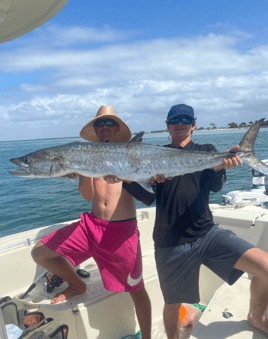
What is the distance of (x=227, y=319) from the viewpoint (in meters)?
2.42

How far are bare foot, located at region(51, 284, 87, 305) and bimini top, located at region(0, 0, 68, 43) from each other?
236cm

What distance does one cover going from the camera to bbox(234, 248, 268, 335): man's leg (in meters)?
2.06

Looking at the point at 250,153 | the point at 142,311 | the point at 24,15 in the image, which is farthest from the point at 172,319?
the point at 24,15

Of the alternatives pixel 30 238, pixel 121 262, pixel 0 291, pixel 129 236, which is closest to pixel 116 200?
Answer: pixel 129 236

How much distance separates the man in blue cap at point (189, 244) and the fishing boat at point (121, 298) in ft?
0.79

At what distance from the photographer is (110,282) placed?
2.45 m

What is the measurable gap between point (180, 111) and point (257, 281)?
4.76 feet

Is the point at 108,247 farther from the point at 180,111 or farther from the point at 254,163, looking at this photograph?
the point at 254,163

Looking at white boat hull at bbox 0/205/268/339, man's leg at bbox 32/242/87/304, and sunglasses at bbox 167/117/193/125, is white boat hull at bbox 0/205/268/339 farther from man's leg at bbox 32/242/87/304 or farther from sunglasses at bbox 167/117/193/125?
sunglasses at bbox 167/117/193/125

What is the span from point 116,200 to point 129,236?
34 centimetres

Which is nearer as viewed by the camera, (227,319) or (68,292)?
(227,319)

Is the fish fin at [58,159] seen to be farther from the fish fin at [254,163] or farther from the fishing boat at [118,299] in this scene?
the fish fin at [254,163]

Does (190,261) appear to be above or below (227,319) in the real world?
above

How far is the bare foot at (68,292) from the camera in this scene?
8.78 feet
